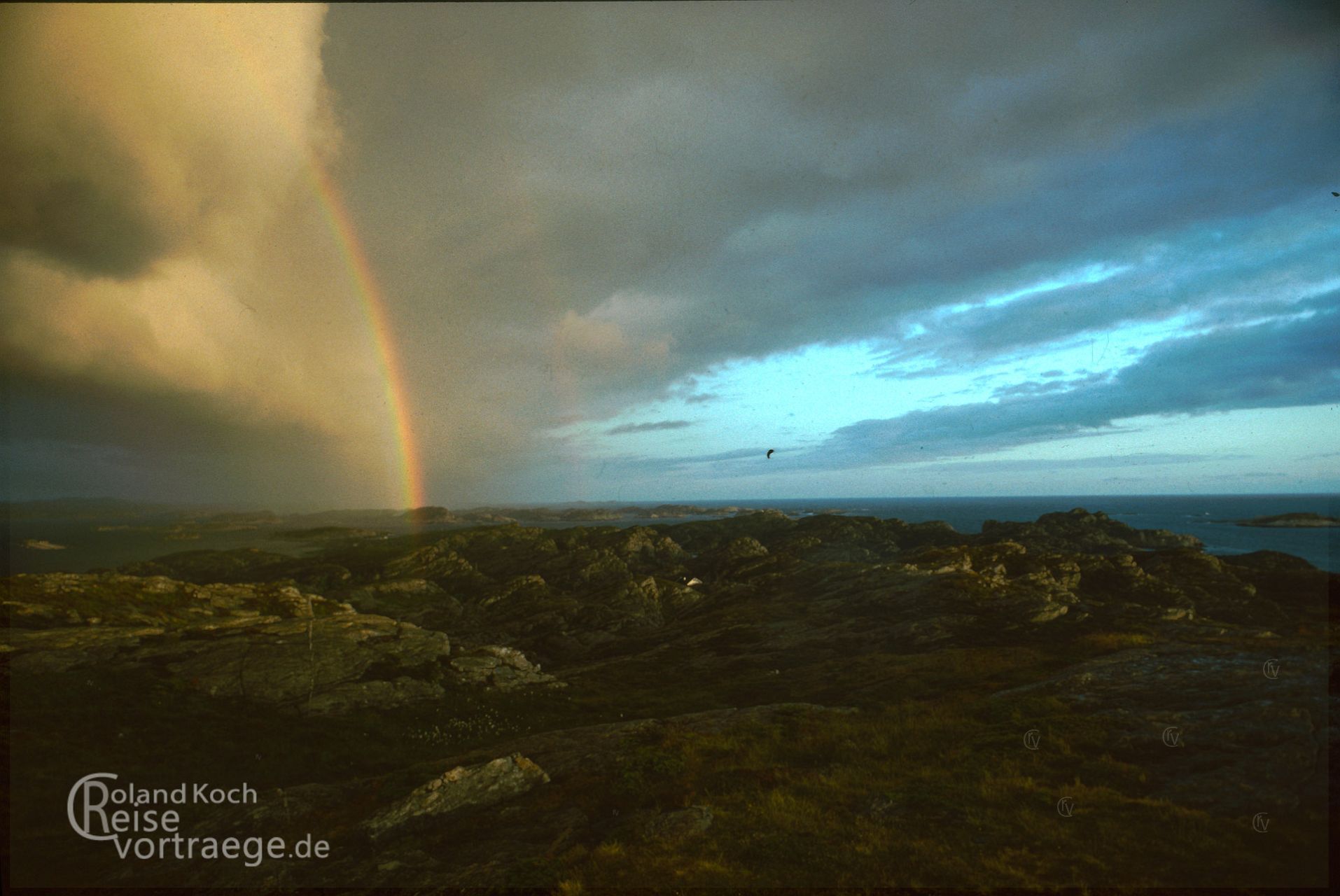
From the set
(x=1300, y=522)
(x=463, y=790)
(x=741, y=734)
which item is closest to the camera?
(x=463, y=790)

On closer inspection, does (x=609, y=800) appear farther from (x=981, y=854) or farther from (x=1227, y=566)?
(x=1227, y=566)

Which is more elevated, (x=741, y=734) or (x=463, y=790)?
(x=463, y=790)

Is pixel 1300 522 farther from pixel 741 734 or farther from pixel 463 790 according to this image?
pixel 463 790

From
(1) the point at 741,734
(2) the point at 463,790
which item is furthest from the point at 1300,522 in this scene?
Answer: (2) the point at 463,790

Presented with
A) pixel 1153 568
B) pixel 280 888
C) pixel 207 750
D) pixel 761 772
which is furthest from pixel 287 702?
pixel 1153 568

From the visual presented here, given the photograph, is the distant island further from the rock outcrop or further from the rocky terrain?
the rock outcrop

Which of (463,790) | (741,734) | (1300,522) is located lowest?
(1300,522)

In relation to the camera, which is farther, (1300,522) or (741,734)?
(1300,522)

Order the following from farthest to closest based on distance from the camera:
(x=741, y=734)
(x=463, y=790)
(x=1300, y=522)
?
1. (x=1300, y=522)
2. (x=741, y=734)
3. (x=463, y=790)

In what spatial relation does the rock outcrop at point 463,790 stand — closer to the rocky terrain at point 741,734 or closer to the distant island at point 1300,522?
the rocky terrain at point 741,734
